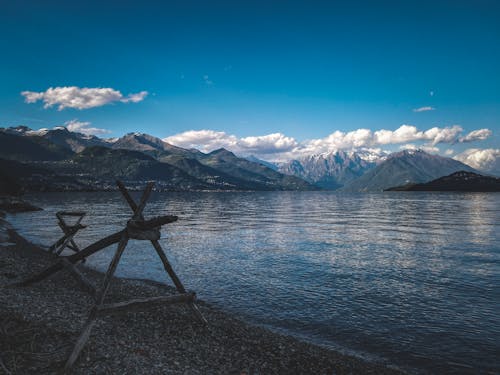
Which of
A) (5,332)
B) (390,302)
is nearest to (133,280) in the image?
(5,332)

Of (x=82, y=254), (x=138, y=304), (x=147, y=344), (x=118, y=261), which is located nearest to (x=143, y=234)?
(x=118, y=261)

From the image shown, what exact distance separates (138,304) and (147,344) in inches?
66.0

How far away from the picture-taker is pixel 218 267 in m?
28.0

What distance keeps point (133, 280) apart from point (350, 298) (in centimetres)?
1548

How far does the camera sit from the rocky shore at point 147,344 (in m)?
10.3

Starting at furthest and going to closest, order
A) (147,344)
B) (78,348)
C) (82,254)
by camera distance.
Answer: (82,254)
(147,344)
(78,348)

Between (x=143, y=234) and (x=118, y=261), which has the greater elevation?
(x=143, y=234)

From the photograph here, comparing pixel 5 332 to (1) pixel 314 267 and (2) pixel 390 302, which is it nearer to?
(2) pixel 390 302

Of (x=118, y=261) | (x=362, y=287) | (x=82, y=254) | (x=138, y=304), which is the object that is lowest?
(x=362, y=287)

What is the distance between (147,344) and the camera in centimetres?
1227

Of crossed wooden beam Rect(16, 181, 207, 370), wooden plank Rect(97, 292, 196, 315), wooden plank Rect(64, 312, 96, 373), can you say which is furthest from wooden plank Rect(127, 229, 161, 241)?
wooden plank Rect(64, 312, 96, 373)

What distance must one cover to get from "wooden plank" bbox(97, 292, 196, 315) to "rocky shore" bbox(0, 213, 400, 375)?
3.55ft

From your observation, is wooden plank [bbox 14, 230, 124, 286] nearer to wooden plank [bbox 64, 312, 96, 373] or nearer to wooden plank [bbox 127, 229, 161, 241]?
wooden plank [bbox 127, 229, 161, 241]

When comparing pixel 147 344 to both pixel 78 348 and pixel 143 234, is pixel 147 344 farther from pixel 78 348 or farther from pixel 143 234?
pixel 143 234
